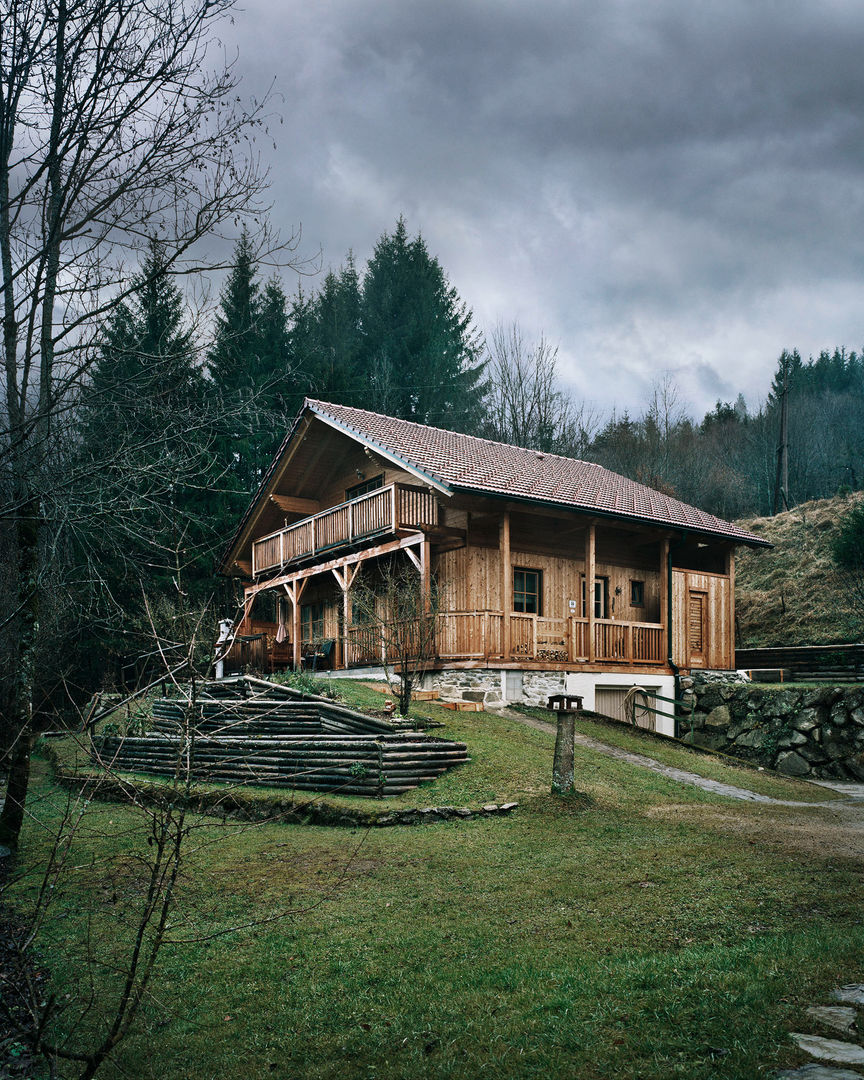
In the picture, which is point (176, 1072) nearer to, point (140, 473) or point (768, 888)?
point (140, 473)

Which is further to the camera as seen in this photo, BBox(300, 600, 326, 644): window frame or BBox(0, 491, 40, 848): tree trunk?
BBox(300, 600, 326, 644): window frame

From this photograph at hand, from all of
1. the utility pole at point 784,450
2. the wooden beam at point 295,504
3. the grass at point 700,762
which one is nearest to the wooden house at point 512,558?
the wooden beam at point 295,504

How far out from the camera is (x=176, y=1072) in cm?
461

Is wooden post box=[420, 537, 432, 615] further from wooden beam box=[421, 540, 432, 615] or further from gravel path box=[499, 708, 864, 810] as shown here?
gravel path box=[499, 708, 864, 810]

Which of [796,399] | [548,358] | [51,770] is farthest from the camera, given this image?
[796,399]

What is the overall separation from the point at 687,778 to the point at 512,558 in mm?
8264

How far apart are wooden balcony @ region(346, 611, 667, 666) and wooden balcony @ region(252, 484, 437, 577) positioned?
8.24 ft

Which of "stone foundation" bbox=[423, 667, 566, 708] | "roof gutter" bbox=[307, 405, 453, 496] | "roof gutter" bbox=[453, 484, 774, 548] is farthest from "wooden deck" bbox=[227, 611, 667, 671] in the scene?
"roof gutter" bbox=[307, 405, 453, 496]

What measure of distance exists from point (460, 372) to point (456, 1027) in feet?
146

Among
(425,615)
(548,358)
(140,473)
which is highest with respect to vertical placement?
(548,358)

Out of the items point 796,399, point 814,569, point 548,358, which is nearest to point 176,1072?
point 814,569

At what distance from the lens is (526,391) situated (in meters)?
41.9

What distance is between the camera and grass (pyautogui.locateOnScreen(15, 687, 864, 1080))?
443 centimetres

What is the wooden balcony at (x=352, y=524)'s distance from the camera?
66.3 ft
